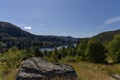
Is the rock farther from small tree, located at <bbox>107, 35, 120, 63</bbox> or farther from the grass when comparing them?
small tree, located at <bbox>107, 35, 120, 63</bbox>

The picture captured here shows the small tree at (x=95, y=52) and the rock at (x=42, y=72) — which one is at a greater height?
the rock at (x=42, y=72)

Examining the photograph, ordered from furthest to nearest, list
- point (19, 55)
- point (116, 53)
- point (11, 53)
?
point (116, 53) < point (19, 55) < point (11, 53)

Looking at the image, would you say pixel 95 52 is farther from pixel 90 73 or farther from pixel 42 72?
pixel 42 72

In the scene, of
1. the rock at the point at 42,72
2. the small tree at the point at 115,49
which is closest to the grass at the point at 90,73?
the rock at the point at 42,72

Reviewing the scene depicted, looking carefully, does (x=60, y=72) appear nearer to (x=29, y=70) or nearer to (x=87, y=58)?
(x=29, y=70)

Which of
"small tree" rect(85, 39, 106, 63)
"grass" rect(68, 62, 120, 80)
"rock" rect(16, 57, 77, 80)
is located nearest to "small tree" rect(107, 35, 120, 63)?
"small tree" rect(85, 39, 106, 63)

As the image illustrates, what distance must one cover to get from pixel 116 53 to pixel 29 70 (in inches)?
1852

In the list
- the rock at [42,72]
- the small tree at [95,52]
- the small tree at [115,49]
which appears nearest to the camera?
the rock at [42,72]

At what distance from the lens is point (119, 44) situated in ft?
191

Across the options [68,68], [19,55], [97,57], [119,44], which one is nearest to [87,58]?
[97,57]

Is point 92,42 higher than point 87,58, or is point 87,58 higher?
point 92,42

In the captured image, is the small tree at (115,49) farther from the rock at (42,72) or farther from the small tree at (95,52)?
the rock at (42,72)

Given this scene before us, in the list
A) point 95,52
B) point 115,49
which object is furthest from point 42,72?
point 95,52

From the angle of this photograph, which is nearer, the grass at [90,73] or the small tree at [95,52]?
the grass at [90,73]
